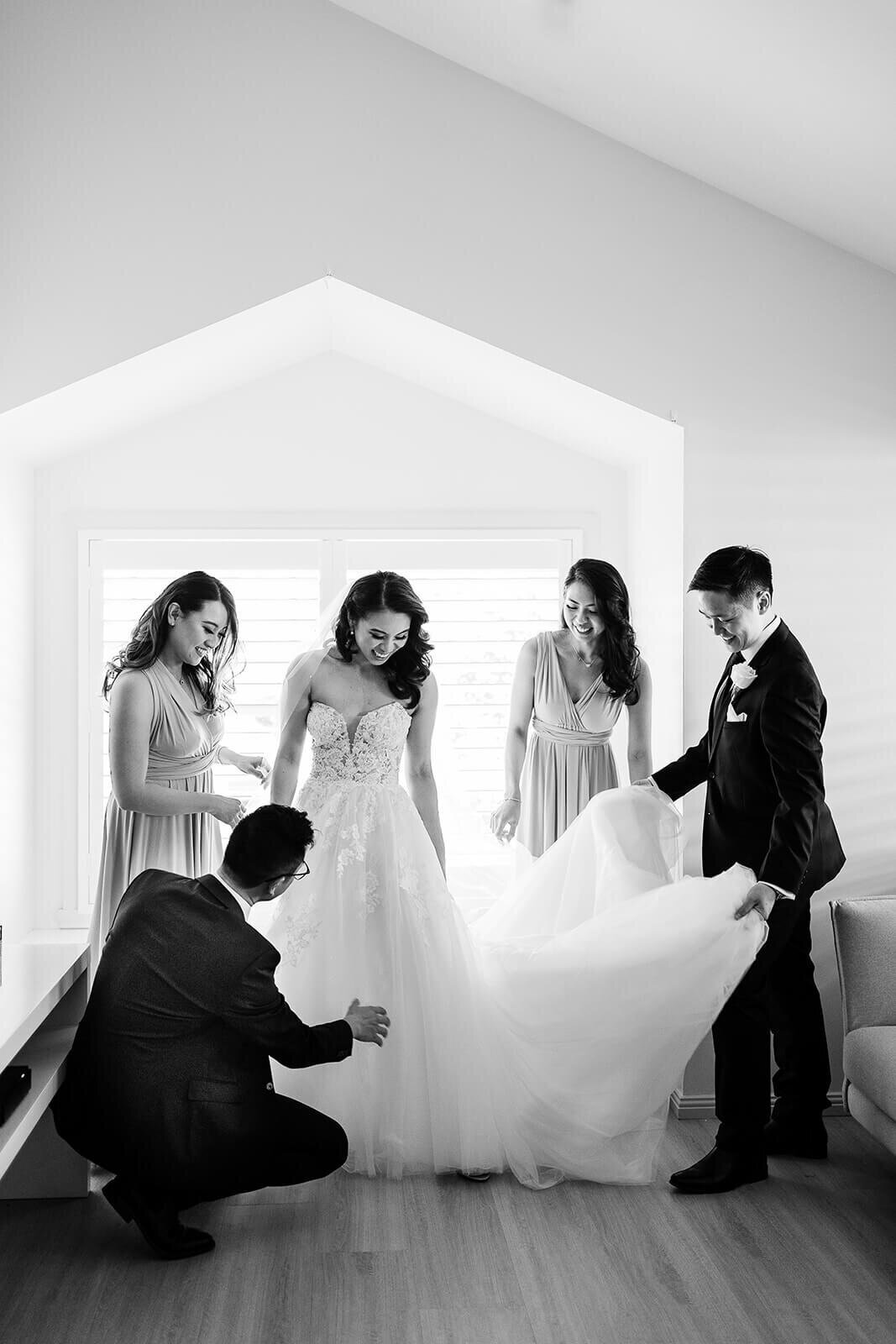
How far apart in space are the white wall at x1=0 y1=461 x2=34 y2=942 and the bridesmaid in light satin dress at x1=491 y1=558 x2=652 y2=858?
70.9 inches

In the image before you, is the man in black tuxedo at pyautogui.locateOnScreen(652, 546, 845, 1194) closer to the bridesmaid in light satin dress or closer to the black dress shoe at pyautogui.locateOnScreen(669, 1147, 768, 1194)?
the black dress shoe at pyautogui.locateOnScreen(669, 1147, 768, 1194)

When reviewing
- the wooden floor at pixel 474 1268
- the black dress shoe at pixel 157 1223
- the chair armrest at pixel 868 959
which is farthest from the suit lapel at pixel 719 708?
the black dress shoe at pixel 157 1223

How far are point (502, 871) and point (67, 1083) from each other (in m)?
2.07

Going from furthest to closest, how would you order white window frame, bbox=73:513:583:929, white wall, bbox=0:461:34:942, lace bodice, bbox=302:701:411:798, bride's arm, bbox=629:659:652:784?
white window frame, bbox=73:513:583:929
white wall, bbox=0:461:34:942
bride's arm, bbox=629:659:652:784
lace bodice, bbox=302:701:411:798

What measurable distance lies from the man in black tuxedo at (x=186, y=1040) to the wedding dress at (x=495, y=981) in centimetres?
43

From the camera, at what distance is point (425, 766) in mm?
3320

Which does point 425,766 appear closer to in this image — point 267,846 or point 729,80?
point 267,846

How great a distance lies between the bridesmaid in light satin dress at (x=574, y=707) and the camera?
11.5 ft

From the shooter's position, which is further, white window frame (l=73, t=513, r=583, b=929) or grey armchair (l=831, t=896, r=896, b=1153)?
white window frame (l=73, t=513, r=583, b=929)

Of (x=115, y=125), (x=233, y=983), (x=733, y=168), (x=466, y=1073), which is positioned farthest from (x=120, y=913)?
(x=733, y=168)

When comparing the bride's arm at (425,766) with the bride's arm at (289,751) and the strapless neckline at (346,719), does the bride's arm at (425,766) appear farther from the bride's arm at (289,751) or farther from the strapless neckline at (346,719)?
the bride's arm at (289,751)

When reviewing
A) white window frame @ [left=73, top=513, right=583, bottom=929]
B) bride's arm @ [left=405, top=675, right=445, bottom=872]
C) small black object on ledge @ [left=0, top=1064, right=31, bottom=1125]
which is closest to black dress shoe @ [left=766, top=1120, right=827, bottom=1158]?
bride's arm @ [left=405, top=675, right=445, bottom=872]

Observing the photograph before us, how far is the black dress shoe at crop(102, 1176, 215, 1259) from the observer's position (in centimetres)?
251

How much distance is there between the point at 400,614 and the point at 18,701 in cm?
181
